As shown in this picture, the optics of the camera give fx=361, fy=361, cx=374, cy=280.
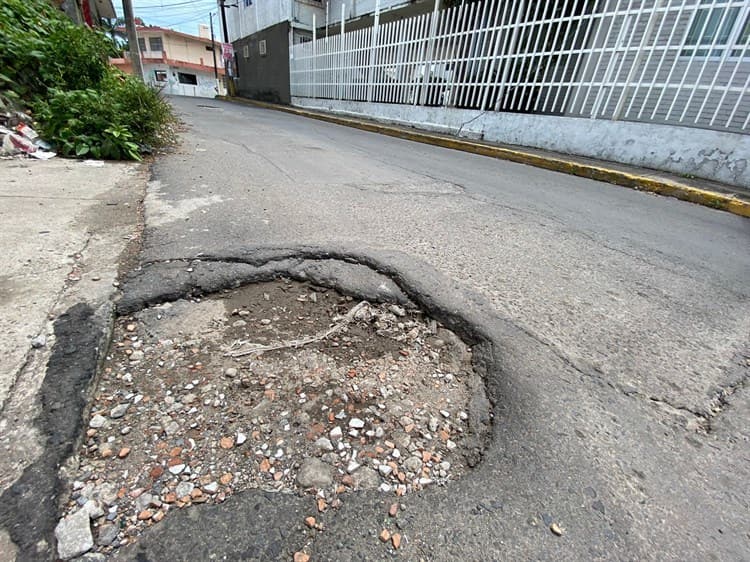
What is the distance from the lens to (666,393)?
1.38 metres

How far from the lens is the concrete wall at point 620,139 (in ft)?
15.6

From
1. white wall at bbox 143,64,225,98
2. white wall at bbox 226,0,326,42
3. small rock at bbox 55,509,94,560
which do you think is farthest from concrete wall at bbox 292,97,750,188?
white wall at bbox 143,64,225,98

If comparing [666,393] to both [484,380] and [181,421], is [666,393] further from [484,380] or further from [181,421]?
[181,421]

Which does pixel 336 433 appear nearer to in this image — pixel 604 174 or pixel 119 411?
pixel 119 411

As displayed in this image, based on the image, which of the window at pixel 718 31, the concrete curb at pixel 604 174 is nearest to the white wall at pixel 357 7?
the concrete curb at pixel 604 174

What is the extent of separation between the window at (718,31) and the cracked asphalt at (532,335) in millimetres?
2454

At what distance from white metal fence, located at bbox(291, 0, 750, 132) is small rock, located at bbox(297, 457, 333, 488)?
255 inches

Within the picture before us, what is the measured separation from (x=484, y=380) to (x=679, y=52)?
6352mm

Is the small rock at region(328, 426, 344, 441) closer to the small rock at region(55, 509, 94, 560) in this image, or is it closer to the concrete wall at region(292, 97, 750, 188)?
the small rock at region(55, 509, 94, 560)

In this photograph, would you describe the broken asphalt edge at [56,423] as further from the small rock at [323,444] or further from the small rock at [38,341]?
the small rock at [323,444]

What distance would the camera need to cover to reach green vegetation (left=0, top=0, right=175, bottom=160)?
4102mm

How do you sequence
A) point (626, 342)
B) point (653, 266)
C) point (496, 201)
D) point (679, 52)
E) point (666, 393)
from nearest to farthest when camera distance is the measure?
point (666, 393), point (626, 342), point (653, 266), point (496, 201), point (679, 52)

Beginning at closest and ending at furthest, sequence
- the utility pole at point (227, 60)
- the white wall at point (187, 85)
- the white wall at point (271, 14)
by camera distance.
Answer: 1. the white wall at point (271, 14)
2. the utility pole at point (227, 60)
3. the white wall at point (187, 85)

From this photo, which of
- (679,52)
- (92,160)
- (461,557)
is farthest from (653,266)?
(92,160)
